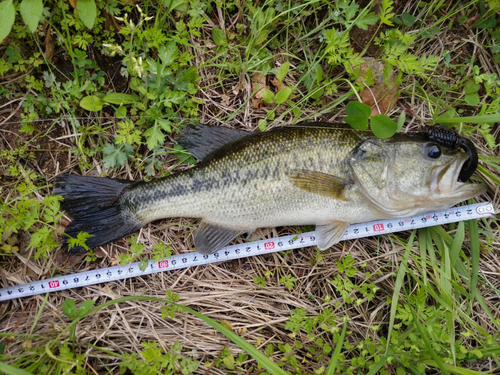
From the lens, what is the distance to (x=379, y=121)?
310cm

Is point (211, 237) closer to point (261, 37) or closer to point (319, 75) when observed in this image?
point (319, 75)

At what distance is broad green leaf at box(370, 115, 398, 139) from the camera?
3.08m

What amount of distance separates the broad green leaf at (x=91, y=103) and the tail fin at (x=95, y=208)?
710mm

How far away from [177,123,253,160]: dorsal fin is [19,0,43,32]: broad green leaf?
152 centimetres

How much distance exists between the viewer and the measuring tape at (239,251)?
342 cm

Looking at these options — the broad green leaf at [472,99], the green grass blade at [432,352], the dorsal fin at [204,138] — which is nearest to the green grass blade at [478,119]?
the broad green leaf at [472,99]

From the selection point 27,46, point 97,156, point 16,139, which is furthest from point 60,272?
point 27,46

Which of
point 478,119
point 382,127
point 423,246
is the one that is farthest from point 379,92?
point 423,246

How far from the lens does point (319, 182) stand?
3168 millimetres

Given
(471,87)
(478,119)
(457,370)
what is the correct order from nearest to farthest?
(457,370), (478,119), (471,87)

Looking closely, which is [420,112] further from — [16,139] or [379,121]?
[16,139]

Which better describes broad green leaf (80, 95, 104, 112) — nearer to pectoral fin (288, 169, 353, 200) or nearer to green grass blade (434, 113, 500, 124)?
pectoral fin (288, 169, 353, 200)

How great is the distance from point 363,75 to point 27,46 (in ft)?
11.6

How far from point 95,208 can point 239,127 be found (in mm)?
1728
